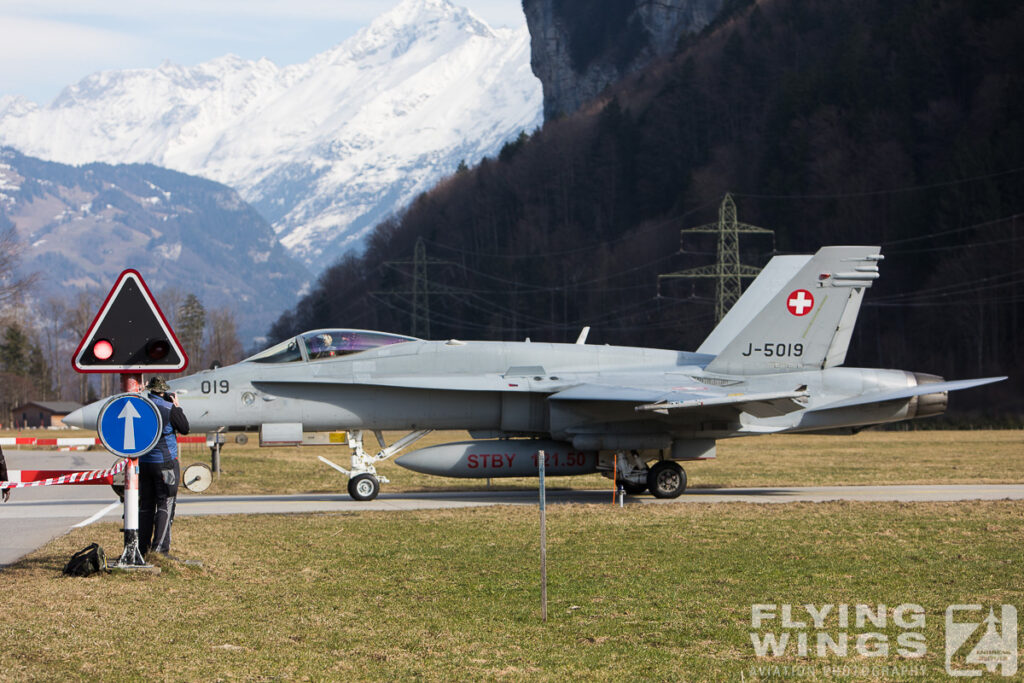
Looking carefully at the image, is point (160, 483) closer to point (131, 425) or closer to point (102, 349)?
point (131, 425)

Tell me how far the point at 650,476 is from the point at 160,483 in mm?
9936

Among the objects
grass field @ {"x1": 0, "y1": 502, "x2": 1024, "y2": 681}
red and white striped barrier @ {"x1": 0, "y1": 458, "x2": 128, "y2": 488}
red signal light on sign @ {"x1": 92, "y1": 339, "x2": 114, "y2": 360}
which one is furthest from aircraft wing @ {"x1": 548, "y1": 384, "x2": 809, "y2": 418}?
red signal light on sign @ {"x1": 92, "y1": 339, "x2": 114, "y2": 360}

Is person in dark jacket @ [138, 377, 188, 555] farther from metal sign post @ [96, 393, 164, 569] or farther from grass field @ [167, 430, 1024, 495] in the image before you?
grass field @ [167, 430, 1024, 495]

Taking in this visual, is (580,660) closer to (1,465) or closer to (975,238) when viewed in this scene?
(1,465)

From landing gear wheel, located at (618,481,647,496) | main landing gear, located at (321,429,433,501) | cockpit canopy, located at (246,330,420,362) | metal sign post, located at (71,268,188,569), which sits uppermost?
cockpit canopy, located at (246,330,420,362)

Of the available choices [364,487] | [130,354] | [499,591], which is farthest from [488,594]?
[364,487]

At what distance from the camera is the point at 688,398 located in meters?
18.2

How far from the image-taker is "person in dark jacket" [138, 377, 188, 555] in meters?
11.5

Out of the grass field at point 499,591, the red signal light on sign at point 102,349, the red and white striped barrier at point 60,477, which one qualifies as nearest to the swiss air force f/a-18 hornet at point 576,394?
the grass field at point 499,591

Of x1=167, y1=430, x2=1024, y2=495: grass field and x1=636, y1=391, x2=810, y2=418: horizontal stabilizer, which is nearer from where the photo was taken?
x1=636, y1=391, x2=810, y2=418: horizontal stabilizer

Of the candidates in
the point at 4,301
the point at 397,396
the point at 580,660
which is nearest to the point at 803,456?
the point at 397,396

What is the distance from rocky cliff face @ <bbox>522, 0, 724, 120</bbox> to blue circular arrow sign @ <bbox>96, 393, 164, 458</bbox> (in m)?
118

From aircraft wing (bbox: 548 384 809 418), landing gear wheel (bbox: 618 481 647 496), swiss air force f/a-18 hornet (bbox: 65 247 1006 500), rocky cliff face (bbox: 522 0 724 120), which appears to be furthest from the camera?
rocky cliff face (bbox: 522 0 724 120)

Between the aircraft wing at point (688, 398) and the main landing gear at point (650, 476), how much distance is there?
116 cm
